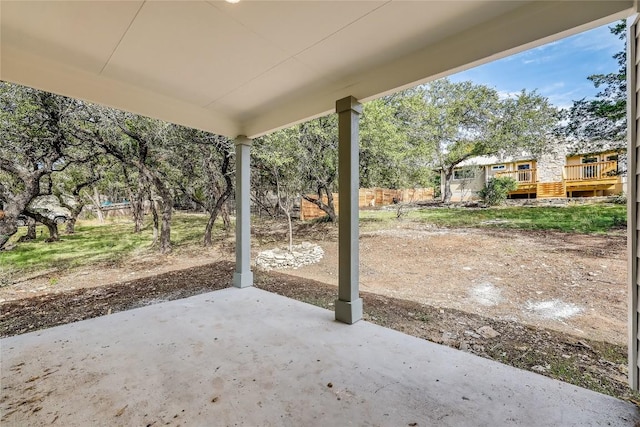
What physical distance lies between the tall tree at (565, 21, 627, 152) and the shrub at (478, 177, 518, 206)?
0.75 m

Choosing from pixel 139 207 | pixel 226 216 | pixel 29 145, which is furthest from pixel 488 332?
pixel 29 145

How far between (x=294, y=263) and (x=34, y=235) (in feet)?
12.4

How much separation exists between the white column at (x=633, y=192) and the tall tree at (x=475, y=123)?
2110 mm

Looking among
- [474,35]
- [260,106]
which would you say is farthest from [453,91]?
[260,106]

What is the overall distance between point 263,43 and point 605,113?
11.7 feet

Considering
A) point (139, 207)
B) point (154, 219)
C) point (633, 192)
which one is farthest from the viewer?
point (154, 219)

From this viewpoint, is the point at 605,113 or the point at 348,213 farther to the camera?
the point at 605,113

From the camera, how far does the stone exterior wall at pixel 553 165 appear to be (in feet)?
10.3

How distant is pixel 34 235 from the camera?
3.55 m

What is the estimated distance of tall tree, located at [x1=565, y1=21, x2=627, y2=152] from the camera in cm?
261

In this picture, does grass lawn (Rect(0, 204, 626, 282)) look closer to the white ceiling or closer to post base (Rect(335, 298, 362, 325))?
post base (Rect(335, 298, 362, 325))

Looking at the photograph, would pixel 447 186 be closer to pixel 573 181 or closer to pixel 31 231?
pixel 573 181

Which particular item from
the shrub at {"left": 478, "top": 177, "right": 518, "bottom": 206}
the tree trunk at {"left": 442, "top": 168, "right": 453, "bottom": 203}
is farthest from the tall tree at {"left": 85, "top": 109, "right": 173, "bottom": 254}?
the shrub at {"left": 478, "top": 177, "right": 518, "bottom": 206}

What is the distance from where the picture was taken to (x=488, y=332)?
265cm
